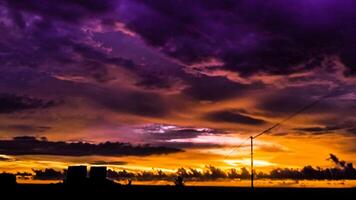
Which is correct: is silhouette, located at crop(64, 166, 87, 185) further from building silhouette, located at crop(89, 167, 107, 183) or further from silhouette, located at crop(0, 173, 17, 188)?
silhouette, located at crop(0, 173, 17, 188)

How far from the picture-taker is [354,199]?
68.5m

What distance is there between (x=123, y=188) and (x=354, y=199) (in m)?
33.8

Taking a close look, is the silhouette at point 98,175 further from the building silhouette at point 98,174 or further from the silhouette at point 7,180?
the silhouette at point 7,180

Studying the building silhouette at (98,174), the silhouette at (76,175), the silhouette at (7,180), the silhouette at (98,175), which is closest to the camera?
the silhouette at (7,180)

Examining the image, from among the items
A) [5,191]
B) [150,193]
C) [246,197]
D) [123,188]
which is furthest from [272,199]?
[5,191]

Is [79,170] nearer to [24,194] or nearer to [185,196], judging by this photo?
[24,194]

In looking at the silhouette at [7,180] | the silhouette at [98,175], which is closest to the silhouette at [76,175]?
the silhouette at [98,175]

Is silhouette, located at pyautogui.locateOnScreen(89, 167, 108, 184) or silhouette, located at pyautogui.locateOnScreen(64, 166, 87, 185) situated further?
silhouette, located at pyautogui.locateOnScreen(89, 167, 108, 184)

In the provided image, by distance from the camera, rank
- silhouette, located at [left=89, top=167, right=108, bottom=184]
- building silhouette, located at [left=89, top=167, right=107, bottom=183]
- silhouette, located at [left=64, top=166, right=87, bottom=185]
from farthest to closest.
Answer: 1. building silhouette, located at [left=89, top=167, right=107, bottom=183]
2. silhouette, located at [left=89, top=167, right=108, bottom=184]
3. silhouette, located at [left=64, top=166, right=87, bottom=185]

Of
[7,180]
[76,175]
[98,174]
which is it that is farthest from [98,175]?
[7,180]

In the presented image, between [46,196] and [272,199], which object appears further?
[272,199]

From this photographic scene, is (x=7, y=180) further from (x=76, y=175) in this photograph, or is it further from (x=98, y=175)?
(x=98, y=175)

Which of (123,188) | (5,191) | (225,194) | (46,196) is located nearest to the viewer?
(46,196)

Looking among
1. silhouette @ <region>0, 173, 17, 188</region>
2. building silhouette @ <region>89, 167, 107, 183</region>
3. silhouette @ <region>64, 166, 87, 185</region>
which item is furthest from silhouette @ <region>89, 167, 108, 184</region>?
silhouette @ <region>0, 173, 17, 188</region>
